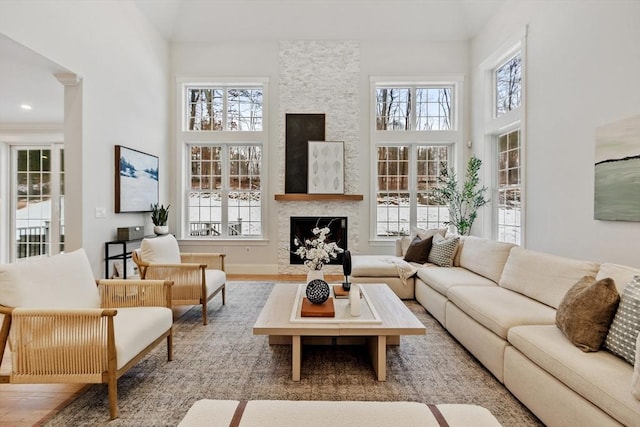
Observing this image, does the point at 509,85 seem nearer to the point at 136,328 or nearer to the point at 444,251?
the point at 444,251

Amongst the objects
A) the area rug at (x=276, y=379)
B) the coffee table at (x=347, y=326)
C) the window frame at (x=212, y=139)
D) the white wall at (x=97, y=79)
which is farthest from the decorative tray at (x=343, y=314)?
the window frame at (x=212, y=139)

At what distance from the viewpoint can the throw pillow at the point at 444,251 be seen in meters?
4.36

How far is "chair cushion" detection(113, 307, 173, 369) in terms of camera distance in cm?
200

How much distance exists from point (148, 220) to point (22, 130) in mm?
3388

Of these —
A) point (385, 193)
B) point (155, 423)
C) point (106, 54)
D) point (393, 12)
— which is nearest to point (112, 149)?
point (106, 54)

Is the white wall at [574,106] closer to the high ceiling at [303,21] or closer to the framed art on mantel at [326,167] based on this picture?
the high ceiling at [303,21]

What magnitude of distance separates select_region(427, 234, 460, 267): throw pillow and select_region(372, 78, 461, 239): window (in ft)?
5.86

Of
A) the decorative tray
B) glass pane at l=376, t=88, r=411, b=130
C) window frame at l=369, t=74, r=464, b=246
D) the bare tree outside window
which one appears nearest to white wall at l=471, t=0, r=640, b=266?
the bare tree outside window

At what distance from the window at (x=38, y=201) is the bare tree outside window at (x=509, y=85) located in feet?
25.8

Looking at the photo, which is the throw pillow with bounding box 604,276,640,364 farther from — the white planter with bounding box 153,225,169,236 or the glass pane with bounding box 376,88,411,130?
the white planter with bounding box 153,225,169,236

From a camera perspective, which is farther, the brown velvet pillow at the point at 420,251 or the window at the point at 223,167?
the window at the point at 223,167

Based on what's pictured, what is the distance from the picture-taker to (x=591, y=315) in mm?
1864

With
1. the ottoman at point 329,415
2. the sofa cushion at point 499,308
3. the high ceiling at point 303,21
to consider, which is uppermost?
the high ceiling at point 303,21

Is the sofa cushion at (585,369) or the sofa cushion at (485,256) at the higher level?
the sofa cushion at (485,256)
